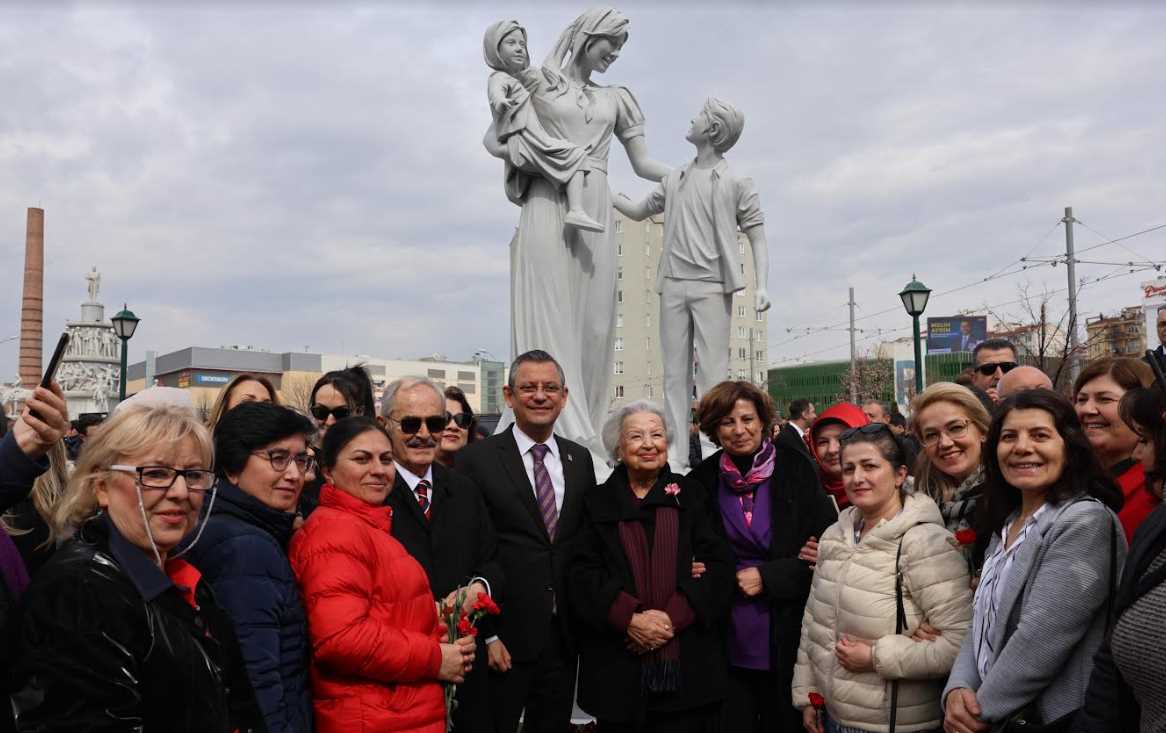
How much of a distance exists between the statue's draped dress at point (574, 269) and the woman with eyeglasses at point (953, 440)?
4.19 metres

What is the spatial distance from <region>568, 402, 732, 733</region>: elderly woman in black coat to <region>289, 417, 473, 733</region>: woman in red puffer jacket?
860 millimetres

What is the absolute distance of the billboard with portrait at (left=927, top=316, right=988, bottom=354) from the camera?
48.0 metres

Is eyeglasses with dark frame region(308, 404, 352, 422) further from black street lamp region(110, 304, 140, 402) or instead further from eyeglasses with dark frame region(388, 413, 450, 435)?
black street lamp region(110, 304, 140, 402)

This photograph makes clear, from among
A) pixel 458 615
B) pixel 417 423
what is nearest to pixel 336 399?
pixel 417 423

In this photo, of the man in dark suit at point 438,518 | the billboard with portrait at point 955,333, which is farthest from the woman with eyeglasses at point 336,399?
the billboard with portrait at point 955,333

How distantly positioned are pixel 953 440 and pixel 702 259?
15.7ft

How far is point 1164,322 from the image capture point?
227 inches

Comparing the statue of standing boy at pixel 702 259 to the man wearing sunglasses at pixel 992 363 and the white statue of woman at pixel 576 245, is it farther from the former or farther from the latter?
the man wearing sunglasses at pixel 992 363

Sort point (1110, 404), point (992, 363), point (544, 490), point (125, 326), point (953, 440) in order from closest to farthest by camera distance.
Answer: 1. point (1110, 404)
2. point (953, 440)
3. point (544, 490)
4. point (992, 363)
5. point (125, 326)

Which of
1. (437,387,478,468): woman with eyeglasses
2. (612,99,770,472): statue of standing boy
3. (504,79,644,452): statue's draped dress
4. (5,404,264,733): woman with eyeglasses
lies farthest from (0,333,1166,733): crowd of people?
(612,99,770,472): statue of standing boy

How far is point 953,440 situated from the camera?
145 inches

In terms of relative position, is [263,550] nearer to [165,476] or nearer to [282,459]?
[282,459]

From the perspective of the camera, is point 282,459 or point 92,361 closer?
point 282,459

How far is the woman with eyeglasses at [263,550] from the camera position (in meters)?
2.65
